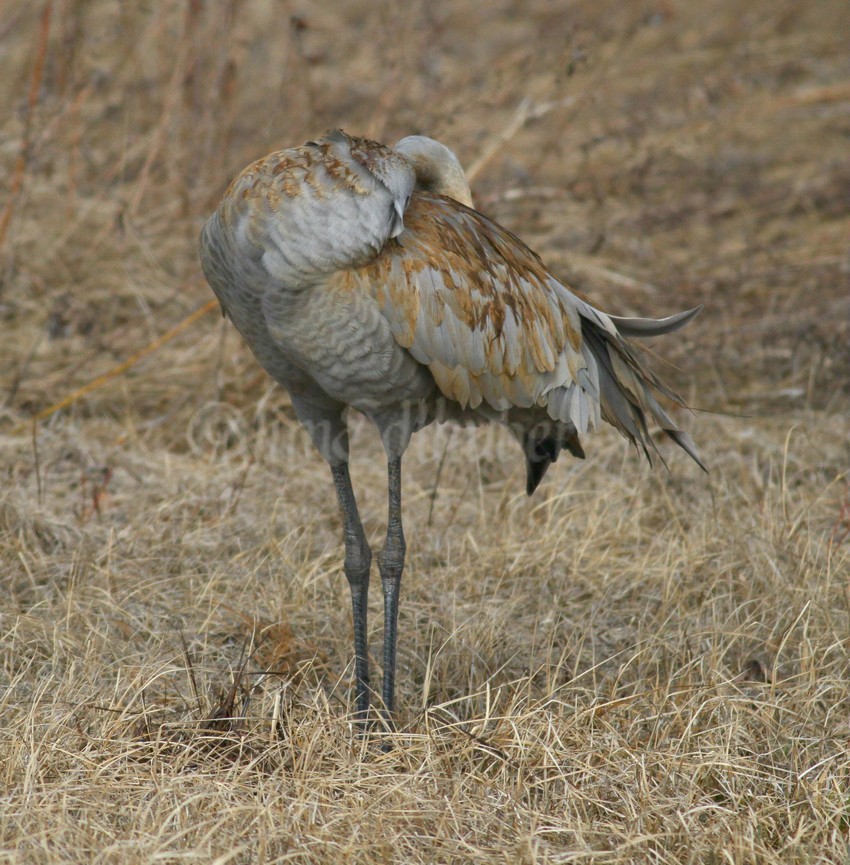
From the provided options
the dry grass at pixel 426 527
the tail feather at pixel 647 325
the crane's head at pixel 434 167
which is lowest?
the dry grass at pixel 426 527

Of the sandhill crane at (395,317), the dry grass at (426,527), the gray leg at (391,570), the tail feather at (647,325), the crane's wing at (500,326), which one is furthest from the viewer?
the tail feather at (647,325)

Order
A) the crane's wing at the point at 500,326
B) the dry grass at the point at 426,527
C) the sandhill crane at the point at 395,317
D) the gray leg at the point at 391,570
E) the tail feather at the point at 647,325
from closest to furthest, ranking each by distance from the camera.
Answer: the dry grass at the point at 426,527 < the sandhill crane at the point at 395,317 < the crane's wing at the point at 500,326 < the gray leg at the point at 391,570 < the tail feather at the point at 647,325

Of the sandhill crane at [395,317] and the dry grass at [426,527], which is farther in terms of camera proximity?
the sandhill crane at [395,317]

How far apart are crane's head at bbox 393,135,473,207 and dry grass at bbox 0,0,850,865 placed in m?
1.08

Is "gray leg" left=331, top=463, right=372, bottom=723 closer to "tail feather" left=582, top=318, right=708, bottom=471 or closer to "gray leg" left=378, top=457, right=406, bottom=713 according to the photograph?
"gray leg" left=378, top=457, right=406, bottom=713

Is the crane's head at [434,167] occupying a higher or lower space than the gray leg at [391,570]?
higher

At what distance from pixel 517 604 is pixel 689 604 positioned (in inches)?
21.7

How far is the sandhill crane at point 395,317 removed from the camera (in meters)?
2.96

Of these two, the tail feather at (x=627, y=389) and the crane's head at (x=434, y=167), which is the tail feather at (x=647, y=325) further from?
the crane's head at (x=434, y=167)

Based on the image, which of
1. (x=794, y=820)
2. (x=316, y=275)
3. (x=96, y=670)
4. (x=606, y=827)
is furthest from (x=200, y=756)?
(x=794, y=820)

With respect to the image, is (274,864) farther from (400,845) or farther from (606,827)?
(606,827)

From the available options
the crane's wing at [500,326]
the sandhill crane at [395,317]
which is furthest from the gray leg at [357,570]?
the crane's wing at [500,326]

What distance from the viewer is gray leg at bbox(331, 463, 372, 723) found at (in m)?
3.42

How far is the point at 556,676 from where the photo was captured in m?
3.39
